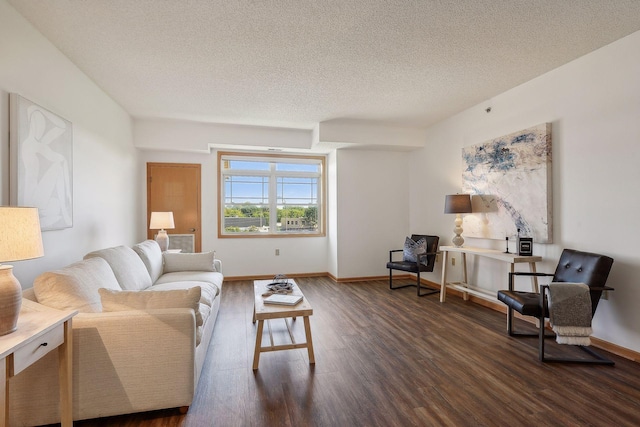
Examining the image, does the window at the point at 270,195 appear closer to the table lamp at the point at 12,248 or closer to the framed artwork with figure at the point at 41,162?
the framed artwork with figure at the point at 41,162

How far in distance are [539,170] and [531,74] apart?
3.31 feet

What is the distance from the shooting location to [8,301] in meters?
1.30

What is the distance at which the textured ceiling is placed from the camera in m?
2.08

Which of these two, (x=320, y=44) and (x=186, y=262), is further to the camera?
(x=186, y=262)

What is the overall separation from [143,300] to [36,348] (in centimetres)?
51

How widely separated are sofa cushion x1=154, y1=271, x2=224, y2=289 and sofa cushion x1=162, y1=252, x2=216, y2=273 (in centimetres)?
9

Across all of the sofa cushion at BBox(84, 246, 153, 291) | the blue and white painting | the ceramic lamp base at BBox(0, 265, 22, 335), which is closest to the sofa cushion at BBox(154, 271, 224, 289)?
the sofa cushion at BBox(84, 246, 153, 291)

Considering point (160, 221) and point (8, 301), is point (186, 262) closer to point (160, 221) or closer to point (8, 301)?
point (160, 221)

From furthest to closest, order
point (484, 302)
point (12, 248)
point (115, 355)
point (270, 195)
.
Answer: point (270, 195) < point (484, 302) < point (115, 355) < point (12, 248)

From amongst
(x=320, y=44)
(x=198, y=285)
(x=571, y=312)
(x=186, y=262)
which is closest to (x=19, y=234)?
(x=198, y=285)

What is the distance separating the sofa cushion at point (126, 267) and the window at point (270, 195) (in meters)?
2.34

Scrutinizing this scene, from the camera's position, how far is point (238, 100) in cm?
374

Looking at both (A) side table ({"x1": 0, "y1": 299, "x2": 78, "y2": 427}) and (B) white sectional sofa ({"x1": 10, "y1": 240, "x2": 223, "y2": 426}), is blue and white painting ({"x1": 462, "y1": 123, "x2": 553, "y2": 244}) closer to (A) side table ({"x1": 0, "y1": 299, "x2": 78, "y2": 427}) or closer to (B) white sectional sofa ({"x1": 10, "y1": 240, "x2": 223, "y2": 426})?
(B) white sectional sofa ({"x1": 10, "y1": 240, "x2": 223, "y2": 426})

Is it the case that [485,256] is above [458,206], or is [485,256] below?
below
